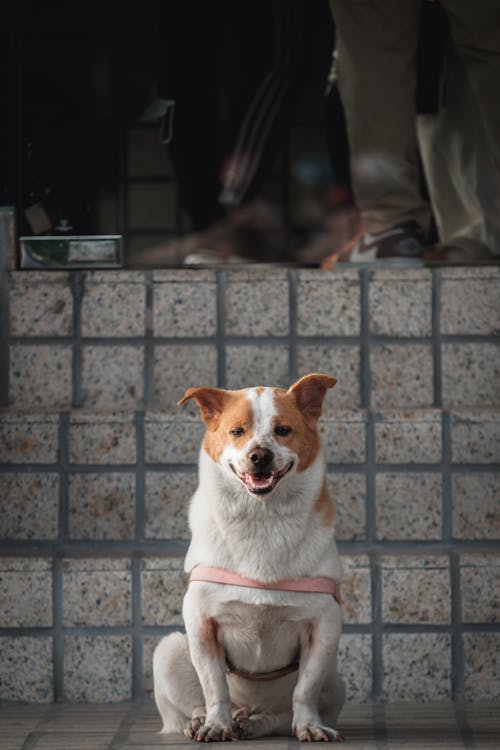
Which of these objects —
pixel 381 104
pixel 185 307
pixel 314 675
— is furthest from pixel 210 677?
pixel 381 104

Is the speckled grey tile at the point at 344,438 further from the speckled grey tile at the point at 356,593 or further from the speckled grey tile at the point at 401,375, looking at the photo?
the speckled grey tile at the point at 356,593

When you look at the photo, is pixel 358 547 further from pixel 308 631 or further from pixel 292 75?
pixel 292 75

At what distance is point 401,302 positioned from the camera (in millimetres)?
4262

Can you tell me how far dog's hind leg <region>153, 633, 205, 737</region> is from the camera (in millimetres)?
3414

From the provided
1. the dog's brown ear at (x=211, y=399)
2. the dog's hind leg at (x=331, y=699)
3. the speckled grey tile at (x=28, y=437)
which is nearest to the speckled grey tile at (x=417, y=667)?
the dog's hind leg at (x=331, y=699)

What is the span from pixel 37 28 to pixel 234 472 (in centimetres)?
228

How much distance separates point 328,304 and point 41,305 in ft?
3.27

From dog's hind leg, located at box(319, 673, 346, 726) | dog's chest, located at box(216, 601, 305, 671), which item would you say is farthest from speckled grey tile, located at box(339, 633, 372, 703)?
dog's chest, located at box(216, 601, 305, 671)

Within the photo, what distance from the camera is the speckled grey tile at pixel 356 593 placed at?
3934 mm

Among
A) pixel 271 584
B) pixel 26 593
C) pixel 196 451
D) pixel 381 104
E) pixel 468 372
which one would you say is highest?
pixel 381 104

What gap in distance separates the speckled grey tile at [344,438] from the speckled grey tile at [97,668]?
905mm

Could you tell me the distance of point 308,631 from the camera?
3.32m

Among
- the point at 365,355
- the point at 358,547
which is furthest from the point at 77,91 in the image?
the point at 358,547

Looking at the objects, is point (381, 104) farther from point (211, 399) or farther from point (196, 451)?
point (211, 399)
